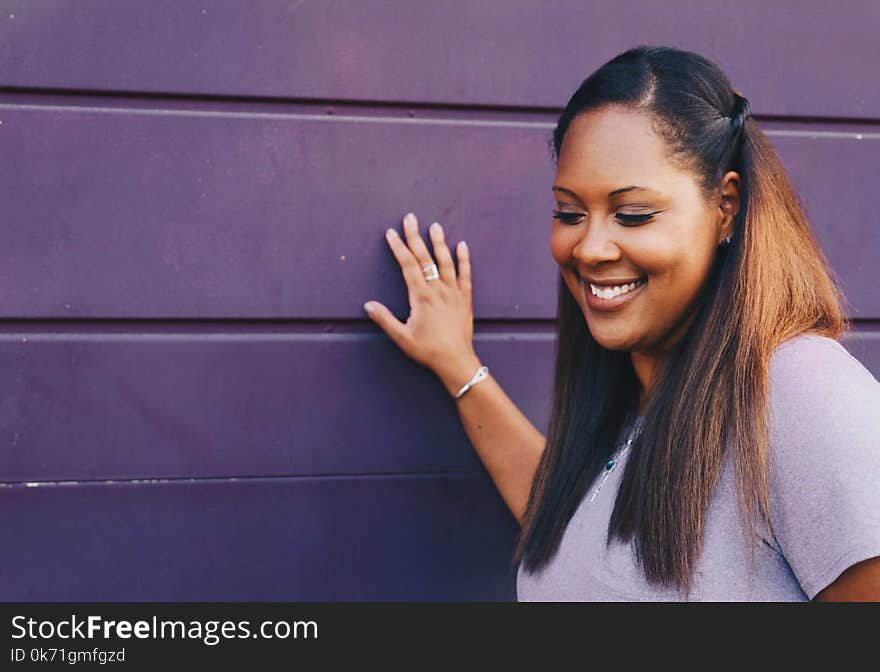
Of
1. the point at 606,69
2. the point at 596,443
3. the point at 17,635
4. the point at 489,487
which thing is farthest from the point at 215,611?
the point at 606,69

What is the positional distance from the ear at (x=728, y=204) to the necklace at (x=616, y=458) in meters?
0.35

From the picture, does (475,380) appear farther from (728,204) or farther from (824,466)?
(824,466)

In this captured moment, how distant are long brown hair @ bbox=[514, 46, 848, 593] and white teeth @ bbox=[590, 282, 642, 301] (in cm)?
12

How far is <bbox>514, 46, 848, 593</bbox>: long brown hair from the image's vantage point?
147cm

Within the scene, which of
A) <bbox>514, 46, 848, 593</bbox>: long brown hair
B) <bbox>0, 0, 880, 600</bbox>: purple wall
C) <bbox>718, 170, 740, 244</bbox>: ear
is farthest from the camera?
<bbox>0, 0, 880, 600</bbox>: purple wall

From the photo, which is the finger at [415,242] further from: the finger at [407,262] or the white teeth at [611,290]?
the white teeth at [611,290]

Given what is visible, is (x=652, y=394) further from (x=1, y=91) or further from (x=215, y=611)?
(x=1, y=91)

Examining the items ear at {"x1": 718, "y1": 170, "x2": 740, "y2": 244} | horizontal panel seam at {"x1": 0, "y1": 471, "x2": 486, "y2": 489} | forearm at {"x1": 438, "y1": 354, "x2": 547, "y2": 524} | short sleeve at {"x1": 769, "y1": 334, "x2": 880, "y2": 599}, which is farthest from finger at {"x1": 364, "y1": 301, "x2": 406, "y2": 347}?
short sleeve at {"x1": 769, "y1": 334, "x2": 880, "y2": 599}

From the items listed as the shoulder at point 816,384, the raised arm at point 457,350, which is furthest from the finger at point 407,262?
the shoulder at point 816,384

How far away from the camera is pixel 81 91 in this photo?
1.97m

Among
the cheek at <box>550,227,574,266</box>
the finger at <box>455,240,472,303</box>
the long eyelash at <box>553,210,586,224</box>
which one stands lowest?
the cheek at <box>550,227,574,266</box>

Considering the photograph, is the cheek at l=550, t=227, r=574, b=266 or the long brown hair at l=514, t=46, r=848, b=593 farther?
the cheek at l=550, t=227, r=574, b=266

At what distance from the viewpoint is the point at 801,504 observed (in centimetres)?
135

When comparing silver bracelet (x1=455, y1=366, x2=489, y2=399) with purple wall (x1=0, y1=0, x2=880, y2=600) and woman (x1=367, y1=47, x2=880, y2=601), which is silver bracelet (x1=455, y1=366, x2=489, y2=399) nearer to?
purple wall (x1=0, y1=0, x2=880, y2=600)
